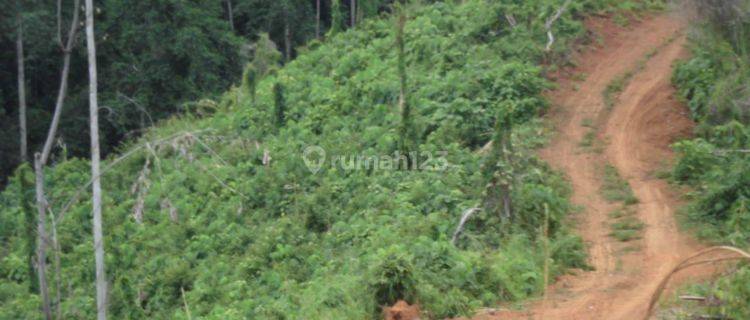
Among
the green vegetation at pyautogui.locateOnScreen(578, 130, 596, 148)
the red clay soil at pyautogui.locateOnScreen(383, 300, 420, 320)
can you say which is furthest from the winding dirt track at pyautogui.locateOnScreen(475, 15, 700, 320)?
the red clay soil at pyautogui.locateOnScreen(383, 300, 420, 320)

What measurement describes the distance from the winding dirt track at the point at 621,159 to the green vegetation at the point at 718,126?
1.08ft

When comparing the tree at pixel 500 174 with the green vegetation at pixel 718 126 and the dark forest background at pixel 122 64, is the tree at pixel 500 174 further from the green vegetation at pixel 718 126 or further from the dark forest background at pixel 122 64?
the dark forest background at pixel 122 64

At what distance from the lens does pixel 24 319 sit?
14258mm

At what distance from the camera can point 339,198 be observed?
14.4m

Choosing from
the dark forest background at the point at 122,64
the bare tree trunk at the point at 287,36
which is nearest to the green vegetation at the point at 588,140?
the dark forest background at the point at 122,64

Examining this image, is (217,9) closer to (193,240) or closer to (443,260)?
(193,240)

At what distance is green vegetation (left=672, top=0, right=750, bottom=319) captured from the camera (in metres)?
11.1

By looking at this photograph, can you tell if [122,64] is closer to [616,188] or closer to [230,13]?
[230,13]

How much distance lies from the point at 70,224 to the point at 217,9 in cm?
1705

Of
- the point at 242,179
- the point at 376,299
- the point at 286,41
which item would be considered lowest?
the point at 376,299

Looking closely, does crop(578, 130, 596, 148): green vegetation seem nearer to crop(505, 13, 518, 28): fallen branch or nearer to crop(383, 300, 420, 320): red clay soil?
crop(505, 13, 518, 28): fallen branch

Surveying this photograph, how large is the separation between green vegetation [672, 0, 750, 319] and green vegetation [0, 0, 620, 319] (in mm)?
1708

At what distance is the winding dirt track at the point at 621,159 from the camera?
895 cm

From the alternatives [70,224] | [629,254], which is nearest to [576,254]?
[629,254]
